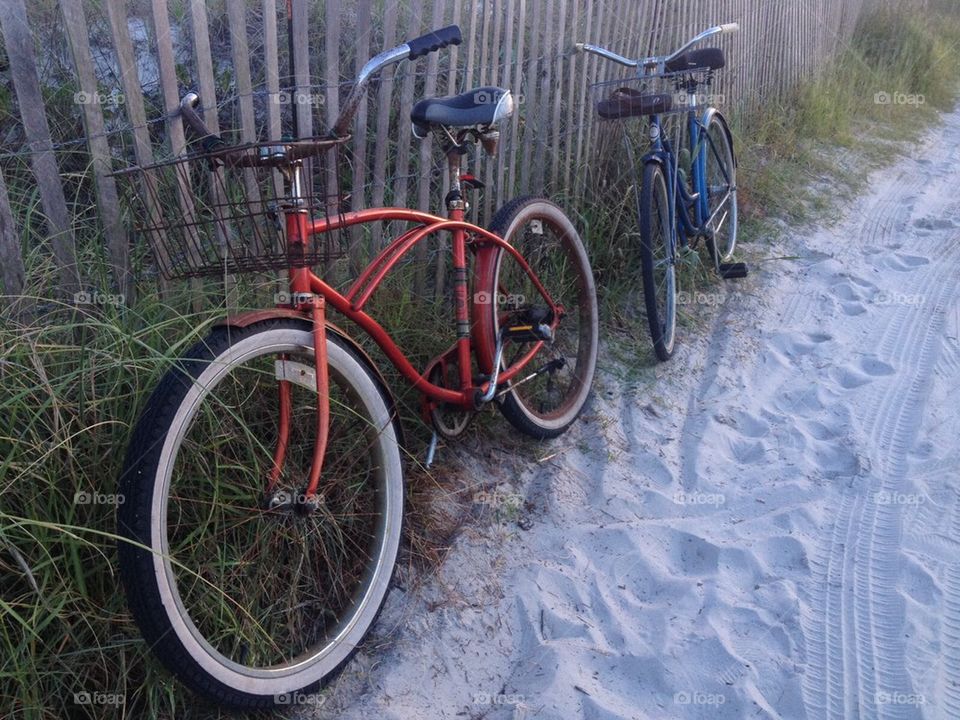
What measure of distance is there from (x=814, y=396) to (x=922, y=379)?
1.84ft

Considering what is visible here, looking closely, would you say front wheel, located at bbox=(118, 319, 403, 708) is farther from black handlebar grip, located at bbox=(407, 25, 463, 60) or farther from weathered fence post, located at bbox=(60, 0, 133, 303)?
black handlebar grip, located at bbox=(407, 25, 463, 60)

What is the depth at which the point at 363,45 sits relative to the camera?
3475mm

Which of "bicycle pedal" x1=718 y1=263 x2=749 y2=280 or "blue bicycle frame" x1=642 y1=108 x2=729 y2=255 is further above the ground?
"blue bicycle frame" x1=642 y1=108 x2=729 y2=255

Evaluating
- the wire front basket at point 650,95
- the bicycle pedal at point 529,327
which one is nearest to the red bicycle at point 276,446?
the bicycle pedal at point 529,327

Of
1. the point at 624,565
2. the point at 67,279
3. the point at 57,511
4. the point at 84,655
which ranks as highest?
the point at 67,279

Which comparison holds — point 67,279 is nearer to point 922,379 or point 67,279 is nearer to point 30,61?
point 30,61

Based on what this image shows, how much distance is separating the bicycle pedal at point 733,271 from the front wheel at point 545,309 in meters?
1.24

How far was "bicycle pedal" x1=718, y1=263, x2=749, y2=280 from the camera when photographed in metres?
5.30

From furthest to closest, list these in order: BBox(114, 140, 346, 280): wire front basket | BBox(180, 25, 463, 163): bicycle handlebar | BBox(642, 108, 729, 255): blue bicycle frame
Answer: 1. BBox(642, 108, 729, 255): blue bicycle frame
2. BBox(180, 25, 463, 163): bicycle handlebar
3. BBox(114, 140, 346, 280): wire front basket

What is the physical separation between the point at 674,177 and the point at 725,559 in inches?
82.4

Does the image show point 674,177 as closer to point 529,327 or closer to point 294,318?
point 529,327

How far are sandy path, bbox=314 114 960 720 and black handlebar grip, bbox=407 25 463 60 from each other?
168cm

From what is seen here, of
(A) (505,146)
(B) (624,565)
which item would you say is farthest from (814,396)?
(A) (505,146)

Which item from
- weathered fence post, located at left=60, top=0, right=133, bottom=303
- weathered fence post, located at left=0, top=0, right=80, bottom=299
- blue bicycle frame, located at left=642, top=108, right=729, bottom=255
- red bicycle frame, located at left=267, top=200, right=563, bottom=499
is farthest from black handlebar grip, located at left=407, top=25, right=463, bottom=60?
blue bicycle frame, located at left=642, top=108, right=729, bottom=255
